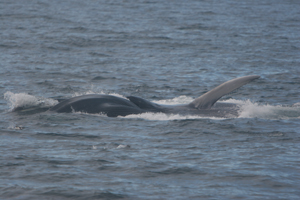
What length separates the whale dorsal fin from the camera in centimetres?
1352

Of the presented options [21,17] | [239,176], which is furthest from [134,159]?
[21,17]

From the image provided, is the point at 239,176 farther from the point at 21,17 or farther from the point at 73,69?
the point at 21,17

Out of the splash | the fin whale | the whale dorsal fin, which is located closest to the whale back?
the fin whale

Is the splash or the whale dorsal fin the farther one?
the splash

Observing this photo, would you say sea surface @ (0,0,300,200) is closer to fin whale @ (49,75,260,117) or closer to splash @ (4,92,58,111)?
splash @ (4,92,58,111)

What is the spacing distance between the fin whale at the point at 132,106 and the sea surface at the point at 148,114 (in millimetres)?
325

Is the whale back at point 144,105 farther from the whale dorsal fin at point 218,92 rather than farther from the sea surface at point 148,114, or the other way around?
the whale dorsal fin at point 218,92

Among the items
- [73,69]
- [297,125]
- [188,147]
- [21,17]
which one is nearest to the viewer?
[188,147]

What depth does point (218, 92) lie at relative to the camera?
45.8ft

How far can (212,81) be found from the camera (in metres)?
21.4

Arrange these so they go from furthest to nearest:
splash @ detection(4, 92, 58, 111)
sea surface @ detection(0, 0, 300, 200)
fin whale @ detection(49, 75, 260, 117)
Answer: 1. splash @ detection(4, 92, 58, 111)
2. fin whale @ detection(49, 75, 260, 117)
3. sea surface @ detection(0, 0, 300, 200)

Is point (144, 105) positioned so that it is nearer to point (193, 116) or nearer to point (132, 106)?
point (132, 106)

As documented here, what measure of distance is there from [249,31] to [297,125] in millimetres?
24730

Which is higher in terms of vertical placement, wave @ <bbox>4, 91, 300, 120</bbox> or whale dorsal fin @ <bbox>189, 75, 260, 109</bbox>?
whale dorsal fin @ <bbox>189, 75, 260, 109</bbox>
